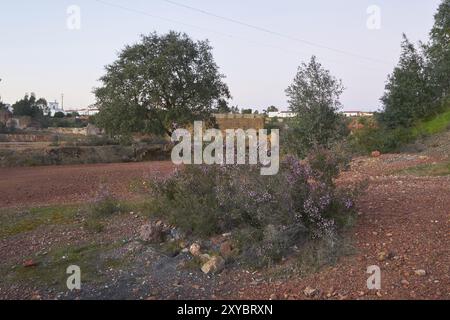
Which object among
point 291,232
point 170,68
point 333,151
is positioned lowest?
point 291,232

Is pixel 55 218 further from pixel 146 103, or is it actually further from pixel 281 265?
pixel 146 103

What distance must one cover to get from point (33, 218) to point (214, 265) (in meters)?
4.26

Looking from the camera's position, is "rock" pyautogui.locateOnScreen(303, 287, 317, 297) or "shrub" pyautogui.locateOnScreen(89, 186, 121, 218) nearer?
"rock" pyautogui.locateOnScreen(303, 287, 317, 297)

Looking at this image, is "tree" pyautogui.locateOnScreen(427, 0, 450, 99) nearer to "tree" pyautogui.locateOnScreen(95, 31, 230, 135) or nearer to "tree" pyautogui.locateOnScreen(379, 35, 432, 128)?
"tree" pyautogui.locateOnScreen(379, 35, 432, 128)

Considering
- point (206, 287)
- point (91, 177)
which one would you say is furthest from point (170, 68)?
point (206, 287)

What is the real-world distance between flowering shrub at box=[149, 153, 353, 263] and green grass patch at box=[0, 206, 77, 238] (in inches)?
92.8

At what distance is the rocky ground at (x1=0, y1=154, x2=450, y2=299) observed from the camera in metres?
4.69

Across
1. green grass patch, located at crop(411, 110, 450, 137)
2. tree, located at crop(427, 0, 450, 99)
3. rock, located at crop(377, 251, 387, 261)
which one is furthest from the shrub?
tree, located at crop(427, 0, 450, 99)

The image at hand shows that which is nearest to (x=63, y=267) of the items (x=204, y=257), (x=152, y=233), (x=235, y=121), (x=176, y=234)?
(x=152, y=233)

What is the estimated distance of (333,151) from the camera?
636 centimetres

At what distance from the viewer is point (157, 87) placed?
22984mm

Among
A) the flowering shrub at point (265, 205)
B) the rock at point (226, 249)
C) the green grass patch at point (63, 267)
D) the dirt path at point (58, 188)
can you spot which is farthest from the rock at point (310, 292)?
the dirt path at point (58, 188)

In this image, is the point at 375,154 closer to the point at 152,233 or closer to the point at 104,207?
the point at 104,207
